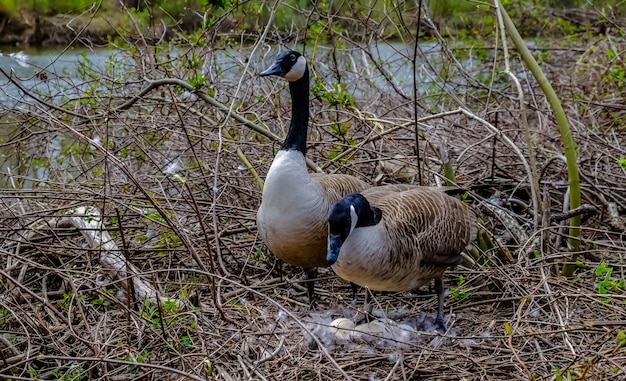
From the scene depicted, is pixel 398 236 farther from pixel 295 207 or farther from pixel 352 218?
pixel 295 207

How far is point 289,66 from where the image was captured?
4.73 metres

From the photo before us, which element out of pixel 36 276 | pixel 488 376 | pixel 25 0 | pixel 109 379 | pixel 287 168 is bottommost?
pixel 25 0

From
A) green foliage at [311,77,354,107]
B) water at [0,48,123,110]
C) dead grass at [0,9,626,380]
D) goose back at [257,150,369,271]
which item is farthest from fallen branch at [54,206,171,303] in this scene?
green foliage at [311,77,354,107]

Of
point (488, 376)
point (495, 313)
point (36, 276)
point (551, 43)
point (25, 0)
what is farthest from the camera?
point (25, 0)

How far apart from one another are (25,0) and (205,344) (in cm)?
1575

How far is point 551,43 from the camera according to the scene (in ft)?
35.2

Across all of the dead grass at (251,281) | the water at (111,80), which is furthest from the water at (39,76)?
the dead grass at (251,281)

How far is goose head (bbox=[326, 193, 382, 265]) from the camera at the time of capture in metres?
3.78

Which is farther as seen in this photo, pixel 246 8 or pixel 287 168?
pixel 246 8

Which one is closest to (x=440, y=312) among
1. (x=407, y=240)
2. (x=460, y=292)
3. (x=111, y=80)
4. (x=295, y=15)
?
(x=460, y=292)

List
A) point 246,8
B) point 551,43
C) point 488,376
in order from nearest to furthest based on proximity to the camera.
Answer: point 488,376, point 246,8, point 551,43

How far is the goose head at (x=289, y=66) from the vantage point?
15.2 ft

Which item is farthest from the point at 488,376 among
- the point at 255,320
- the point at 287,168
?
the point at 287,168

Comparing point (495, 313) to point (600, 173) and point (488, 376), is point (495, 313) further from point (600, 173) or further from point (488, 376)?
point (600, 173)
